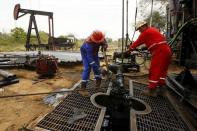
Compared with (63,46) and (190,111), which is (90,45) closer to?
(190,111)

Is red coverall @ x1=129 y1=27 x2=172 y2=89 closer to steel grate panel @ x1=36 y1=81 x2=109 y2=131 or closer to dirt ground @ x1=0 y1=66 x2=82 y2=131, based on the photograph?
steel grate panel @ x1=36 y1=81 x2=109 y2=131

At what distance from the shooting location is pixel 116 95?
562 cm

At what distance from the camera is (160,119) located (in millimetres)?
4973

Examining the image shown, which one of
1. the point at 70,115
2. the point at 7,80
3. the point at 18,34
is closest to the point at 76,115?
the point at 70,115

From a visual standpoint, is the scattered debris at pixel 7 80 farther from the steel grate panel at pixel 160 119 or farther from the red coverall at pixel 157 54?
the red coverall at pixel 157 54

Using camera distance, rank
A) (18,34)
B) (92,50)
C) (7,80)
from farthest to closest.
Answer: (18,34) < (7,80) < (92,50)

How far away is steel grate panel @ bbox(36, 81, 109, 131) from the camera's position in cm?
431

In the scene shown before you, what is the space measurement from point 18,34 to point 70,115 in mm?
26358

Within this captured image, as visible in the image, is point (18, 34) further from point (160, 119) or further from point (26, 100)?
point (160, 119)

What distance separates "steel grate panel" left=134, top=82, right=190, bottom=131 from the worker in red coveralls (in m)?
0.33

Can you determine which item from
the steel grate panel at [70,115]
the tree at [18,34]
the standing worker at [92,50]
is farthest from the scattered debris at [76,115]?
the tree at [18,34]

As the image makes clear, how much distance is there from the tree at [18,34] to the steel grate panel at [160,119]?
81.3 ft

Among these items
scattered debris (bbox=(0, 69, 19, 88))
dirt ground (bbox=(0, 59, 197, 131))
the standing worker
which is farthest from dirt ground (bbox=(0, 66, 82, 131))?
the standing worker

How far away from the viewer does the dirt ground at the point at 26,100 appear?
483 centimetres
